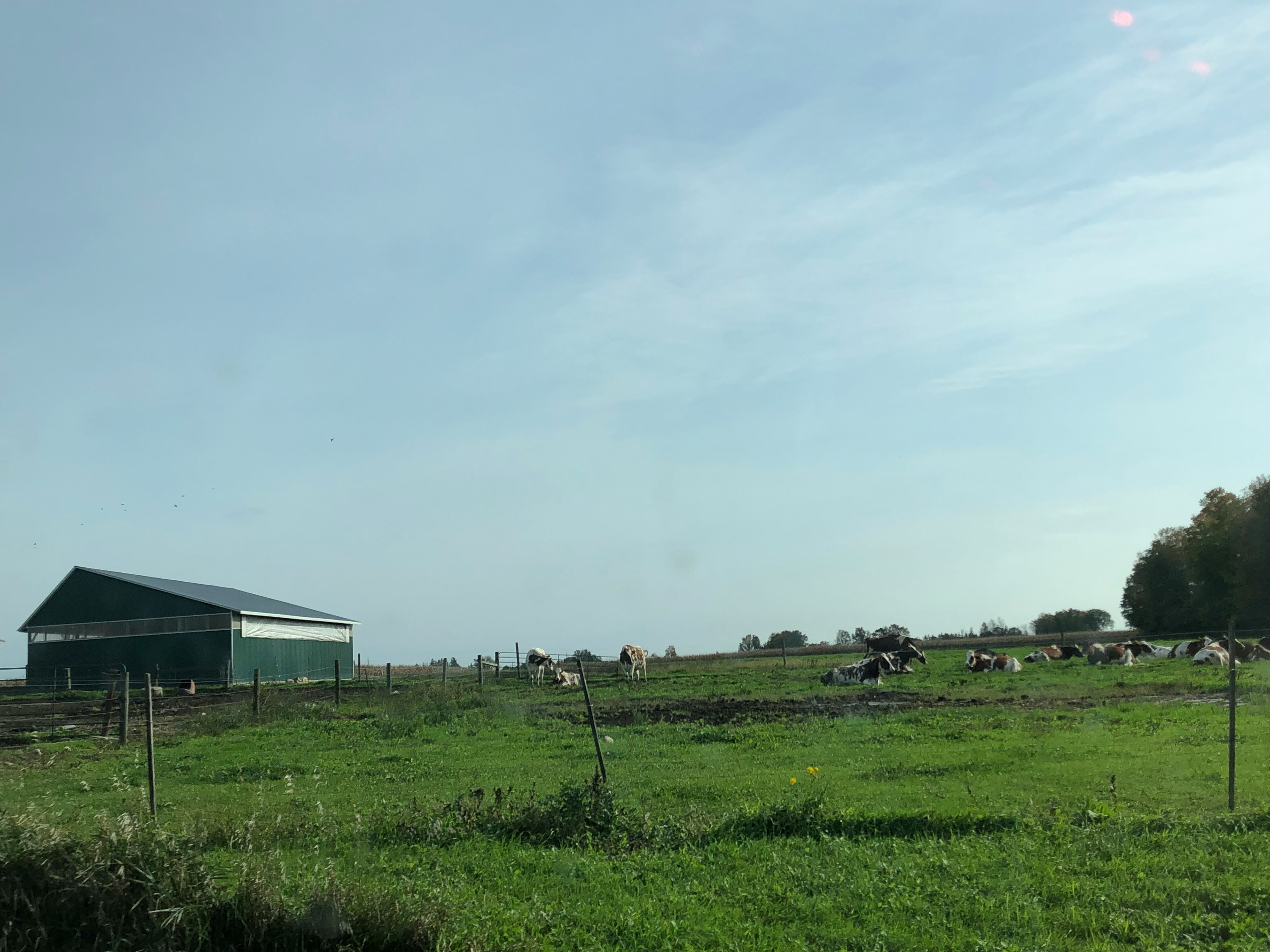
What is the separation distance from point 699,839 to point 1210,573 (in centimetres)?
6161

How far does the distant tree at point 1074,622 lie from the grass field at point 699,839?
70423 millimetres

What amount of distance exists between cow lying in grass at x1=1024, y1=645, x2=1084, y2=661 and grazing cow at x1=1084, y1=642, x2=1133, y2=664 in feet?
7.35

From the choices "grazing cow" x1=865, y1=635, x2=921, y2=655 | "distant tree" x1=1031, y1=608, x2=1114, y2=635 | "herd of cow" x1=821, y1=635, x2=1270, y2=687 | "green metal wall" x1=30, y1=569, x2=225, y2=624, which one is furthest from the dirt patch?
"distant tree" x1=1031, y1=608, x2=1114, y2=635

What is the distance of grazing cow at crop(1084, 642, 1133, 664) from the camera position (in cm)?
3791

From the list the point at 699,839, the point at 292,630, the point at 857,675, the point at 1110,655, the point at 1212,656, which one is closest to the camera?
the point at 699,839

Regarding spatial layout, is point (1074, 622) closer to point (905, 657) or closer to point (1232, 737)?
point (905, 657)

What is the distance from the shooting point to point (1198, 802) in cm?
1109

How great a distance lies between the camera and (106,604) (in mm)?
50750

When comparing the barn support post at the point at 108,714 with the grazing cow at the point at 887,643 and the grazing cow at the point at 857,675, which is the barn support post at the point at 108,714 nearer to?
the grazing cow at the point at 857,675

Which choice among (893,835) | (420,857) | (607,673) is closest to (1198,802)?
(893,835)

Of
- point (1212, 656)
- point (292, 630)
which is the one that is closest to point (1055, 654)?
point (1212, 656)

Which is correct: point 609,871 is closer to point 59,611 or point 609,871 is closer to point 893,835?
point 893,835

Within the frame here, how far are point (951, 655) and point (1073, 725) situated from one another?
33.2 meters

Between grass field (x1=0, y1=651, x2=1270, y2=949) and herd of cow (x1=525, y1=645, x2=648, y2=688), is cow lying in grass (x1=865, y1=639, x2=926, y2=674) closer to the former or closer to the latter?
herd of cow (x1=525, y1=645, x2=648, y2=688)
